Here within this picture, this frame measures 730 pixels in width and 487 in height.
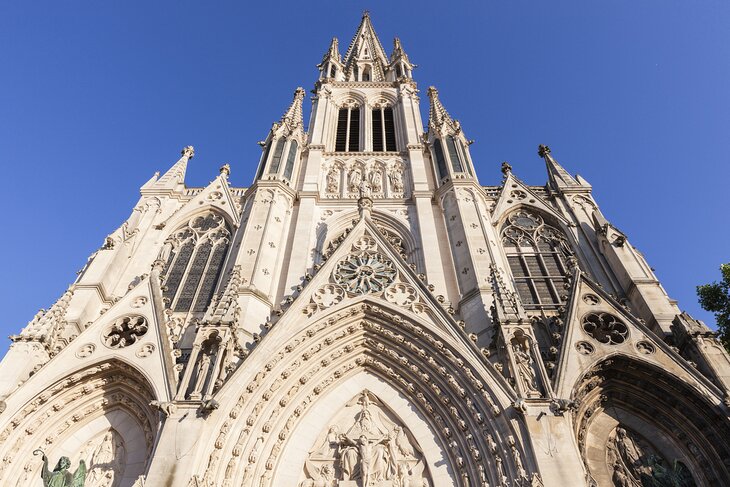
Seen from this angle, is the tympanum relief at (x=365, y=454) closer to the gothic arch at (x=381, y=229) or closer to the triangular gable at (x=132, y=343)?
the triangular gable at (x=132, y=343)

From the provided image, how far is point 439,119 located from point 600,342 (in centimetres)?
1319

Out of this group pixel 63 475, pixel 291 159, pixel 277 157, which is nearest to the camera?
pixel 63 475

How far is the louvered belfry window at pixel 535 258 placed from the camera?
1485 cm

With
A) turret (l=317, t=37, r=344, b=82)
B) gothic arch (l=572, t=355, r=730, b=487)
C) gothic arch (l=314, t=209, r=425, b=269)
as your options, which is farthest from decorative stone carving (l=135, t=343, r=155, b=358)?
turret (l=317, t=37, r=344, b=82)

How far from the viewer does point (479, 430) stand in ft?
33.7

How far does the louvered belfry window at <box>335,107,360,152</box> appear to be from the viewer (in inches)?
916

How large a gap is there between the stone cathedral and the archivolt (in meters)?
0.04

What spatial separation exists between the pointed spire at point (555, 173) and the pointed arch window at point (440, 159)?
4429mm

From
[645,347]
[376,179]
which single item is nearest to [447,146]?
[376,179]

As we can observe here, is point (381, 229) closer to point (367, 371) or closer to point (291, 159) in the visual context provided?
point (291, 159)

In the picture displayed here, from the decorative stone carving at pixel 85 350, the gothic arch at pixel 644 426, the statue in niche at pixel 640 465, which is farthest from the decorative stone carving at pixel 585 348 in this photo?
the decorative stone carving at pixel 85 350

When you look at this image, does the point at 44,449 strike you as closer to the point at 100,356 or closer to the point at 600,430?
the point at 100,356

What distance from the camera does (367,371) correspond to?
12.5 metres

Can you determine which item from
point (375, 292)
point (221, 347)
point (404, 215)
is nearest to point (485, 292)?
point (375, 292)
